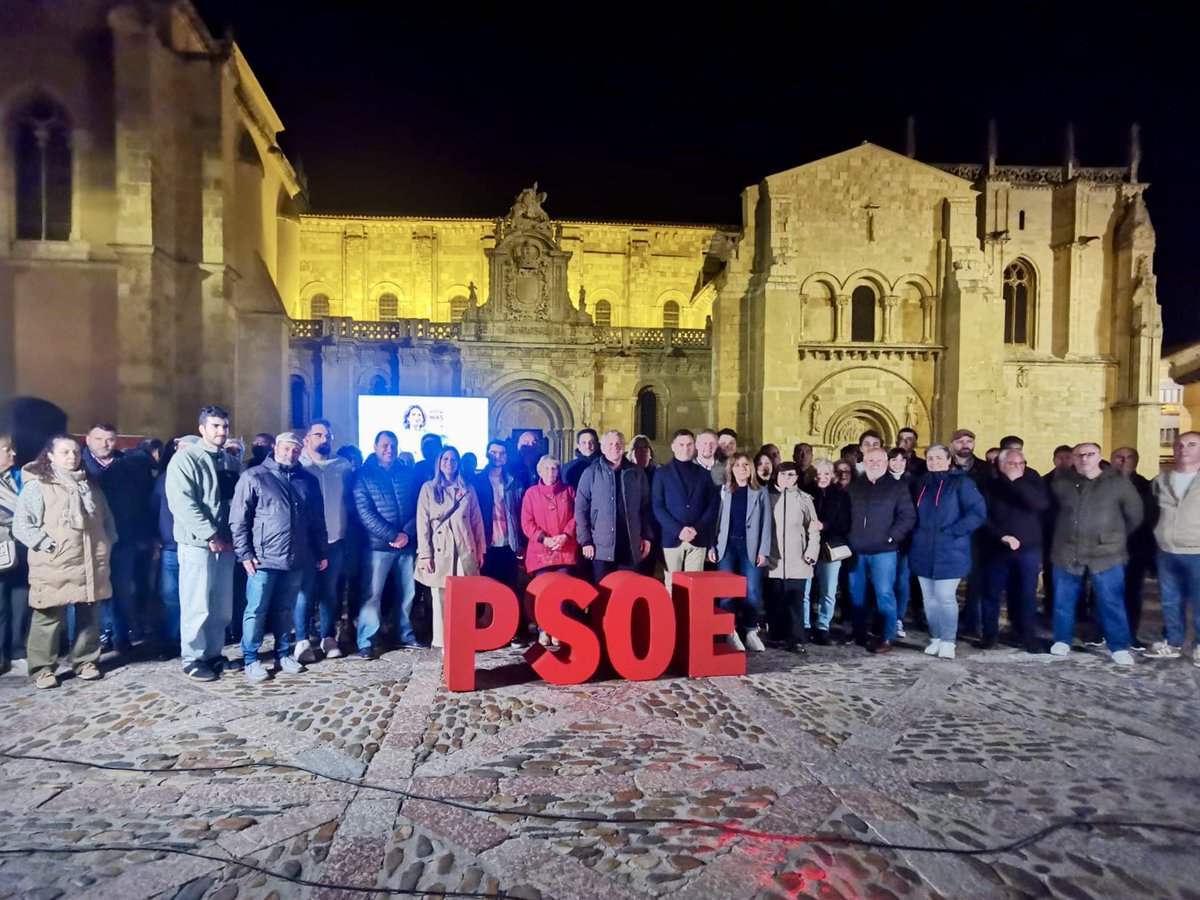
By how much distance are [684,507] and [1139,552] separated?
5.09 metres

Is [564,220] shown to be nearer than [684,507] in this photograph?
No

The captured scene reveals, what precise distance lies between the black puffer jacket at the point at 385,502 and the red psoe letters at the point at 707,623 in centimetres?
291

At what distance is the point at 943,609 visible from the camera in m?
7.02

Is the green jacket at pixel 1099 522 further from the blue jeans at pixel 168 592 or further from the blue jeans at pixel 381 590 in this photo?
the blue jeans at pixel 168 592

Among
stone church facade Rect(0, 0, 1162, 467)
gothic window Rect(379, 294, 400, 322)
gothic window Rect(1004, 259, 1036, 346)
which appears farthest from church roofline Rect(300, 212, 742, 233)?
gothic window Rect(1004, 259, 1036, 346)

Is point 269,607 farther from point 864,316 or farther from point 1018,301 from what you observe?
point 1018,301

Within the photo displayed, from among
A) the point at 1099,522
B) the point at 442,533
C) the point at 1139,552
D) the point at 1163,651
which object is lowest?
the point at 1163,651

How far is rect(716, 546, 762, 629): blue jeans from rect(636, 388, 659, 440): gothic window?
18.0 m

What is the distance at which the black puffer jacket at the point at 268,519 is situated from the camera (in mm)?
6090

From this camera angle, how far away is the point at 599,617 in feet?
20.2

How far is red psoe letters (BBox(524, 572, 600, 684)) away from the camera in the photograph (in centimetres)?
582

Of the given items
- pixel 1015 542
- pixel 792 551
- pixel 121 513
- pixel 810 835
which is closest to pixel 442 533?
pixel 121 513

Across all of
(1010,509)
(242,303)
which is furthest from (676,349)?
(1010,509)

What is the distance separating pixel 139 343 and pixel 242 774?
13197 mm
